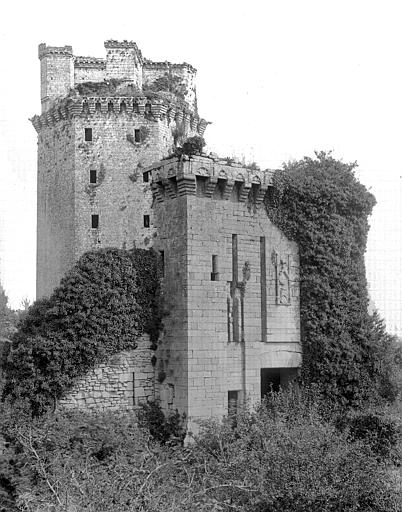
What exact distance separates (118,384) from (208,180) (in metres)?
5.97

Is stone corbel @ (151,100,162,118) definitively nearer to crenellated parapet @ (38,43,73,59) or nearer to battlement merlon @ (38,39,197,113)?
battlement merlon @ (38,39,197,113)

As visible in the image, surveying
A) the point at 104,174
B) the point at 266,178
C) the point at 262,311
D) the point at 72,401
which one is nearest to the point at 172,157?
the point at 266,178

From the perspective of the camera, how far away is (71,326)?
2045 cm

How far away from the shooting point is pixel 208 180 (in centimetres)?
2112

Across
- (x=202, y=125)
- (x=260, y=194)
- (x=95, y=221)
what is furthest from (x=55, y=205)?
(x=260, y=194)

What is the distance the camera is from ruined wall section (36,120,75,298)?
4503 cm

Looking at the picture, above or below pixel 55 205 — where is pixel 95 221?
below

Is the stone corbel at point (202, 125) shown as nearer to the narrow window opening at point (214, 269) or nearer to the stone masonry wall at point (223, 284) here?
the stone masonry wall at point (223, 284)

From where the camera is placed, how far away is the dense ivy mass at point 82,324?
787 inches

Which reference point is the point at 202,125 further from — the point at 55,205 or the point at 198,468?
the point at 198,468

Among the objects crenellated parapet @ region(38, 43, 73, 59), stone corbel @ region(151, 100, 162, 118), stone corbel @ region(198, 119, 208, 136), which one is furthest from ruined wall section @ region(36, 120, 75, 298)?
stone corbel @ region(198, 119, 208, 136)

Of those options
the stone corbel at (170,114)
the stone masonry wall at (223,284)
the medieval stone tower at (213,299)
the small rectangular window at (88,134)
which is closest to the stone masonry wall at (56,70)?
the small rectangular window at (88,134)

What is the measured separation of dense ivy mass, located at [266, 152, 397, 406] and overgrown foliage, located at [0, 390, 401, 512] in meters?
1.73

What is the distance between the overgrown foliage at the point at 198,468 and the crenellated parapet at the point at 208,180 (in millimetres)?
5984
